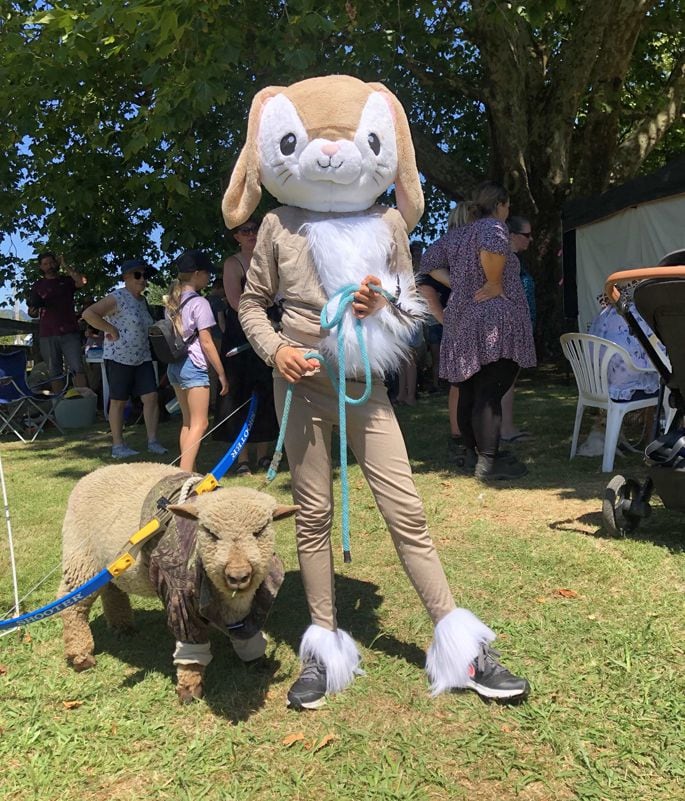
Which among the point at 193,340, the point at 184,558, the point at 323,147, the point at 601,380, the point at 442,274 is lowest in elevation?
the point at 184,558

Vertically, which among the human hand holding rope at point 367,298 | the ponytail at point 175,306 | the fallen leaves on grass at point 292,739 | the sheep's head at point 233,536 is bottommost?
the fallen leaves on grass at point 292,739

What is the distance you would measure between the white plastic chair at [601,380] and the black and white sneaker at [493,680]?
3.34 metres

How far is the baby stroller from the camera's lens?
12.1 feet

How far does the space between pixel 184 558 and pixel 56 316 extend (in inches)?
366

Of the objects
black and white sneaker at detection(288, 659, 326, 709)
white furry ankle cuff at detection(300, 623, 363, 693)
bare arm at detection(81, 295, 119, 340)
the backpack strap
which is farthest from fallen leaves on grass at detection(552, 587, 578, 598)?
bare arm at detection(81, 295, 119, 340)

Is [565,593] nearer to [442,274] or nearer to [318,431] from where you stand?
[318,431]

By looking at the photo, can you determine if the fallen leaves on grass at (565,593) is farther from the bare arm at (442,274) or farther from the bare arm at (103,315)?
the bare arm at (103,315)

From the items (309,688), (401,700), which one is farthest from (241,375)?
(401,700)

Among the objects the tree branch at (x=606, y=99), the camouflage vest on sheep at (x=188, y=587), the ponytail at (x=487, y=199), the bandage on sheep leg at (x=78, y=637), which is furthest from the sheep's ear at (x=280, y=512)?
the tree branch at (x=606, y=99)

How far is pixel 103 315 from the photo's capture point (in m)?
7.10

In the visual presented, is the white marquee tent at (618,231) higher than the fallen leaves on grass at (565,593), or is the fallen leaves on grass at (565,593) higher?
the white marquee tent at (618,231)

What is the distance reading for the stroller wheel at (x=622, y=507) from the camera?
408cm

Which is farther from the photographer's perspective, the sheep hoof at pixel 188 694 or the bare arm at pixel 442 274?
the bare arm at pixel 442 274

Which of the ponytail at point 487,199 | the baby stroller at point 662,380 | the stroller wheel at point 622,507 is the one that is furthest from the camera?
the ponytail at point 487,199
